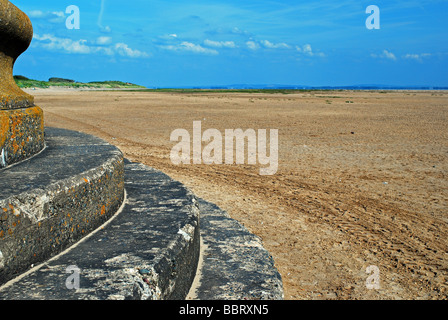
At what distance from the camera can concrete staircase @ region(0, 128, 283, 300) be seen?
5.64 ft

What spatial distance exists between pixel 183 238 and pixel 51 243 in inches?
26.8

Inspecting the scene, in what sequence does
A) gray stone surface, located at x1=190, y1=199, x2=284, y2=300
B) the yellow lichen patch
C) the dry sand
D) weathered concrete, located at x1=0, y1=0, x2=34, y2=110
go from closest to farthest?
gray stone surface, located at x1=190, y1=199, x2=284, y2=300 < the yellow lichen patch < weathered concrete, located at x1=0, y1=0, x2=34, y2=110 < the dry sand

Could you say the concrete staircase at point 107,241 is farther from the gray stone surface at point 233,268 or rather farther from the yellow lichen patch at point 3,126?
the yellow lichen patch at point 3,126

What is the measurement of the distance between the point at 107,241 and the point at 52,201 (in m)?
0.38

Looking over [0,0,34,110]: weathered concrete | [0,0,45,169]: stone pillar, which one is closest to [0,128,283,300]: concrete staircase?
[0,0,45,169]: stone pillar

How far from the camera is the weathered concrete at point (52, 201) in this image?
5.67 ft

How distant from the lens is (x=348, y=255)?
3504 mm

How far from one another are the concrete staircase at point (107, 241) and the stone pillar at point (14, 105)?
114 millimetres

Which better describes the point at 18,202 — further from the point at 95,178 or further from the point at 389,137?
the point at 389,137

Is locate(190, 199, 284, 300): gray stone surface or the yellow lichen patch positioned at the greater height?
the yellow lichen patch

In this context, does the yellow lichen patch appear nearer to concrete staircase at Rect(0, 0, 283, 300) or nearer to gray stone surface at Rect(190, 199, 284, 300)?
concrete staircase at Rect(0, 0, 283, 300)
